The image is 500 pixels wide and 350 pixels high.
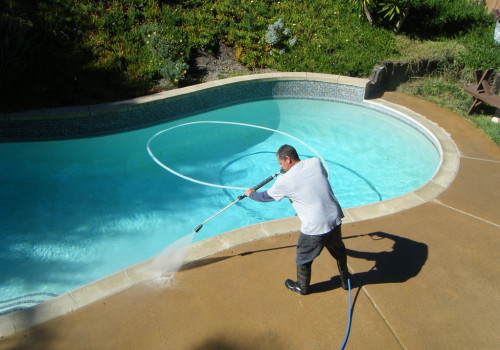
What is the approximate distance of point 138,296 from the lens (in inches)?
156

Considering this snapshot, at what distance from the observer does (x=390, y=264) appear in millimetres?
4484

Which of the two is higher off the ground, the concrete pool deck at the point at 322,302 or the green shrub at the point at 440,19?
the green shrub at the point at 440,19

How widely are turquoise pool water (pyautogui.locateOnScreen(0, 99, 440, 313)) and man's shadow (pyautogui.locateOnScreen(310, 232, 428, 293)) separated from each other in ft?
6.60

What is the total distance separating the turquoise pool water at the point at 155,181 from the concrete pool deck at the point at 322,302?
157cm

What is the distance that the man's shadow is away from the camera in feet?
13.9

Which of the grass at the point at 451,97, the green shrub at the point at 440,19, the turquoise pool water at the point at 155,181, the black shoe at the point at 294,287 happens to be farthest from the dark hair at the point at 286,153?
the green shrub at the point at 440,19

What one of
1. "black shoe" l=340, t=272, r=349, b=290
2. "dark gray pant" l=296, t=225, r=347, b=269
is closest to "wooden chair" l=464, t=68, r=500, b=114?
"black shoe" l=340, t=272, r=349, b=290

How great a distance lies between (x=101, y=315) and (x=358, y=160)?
18.3 ft

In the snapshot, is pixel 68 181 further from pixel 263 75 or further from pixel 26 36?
pixel 263 75

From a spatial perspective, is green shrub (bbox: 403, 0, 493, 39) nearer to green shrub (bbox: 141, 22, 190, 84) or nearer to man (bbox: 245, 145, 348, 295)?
green shrub (bbox: 141, 22, 190, 84)

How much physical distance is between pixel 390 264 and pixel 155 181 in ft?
13.9

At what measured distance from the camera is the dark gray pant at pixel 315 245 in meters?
3.58

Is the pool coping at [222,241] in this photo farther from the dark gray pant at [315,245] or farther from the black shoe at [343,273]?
the dark gray pant at [315,245]

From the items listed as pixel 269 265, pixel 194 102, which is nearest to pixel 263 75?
pixel 194 102
